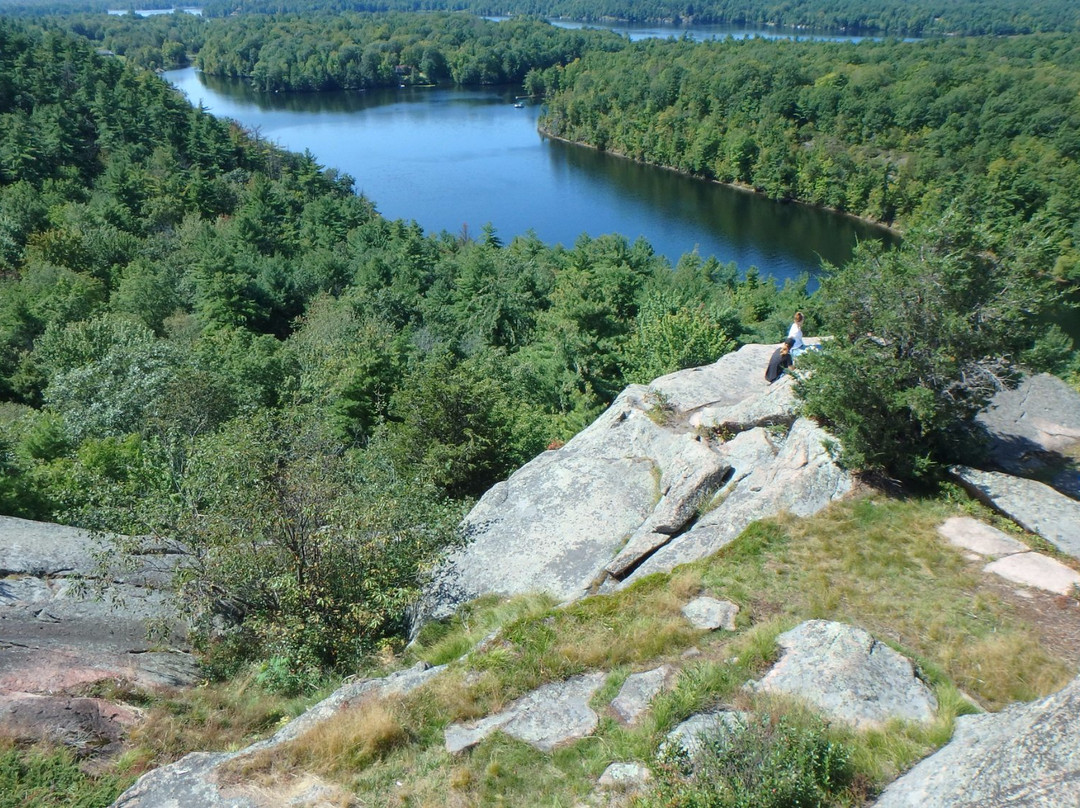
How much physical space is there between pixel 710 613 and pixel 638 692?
1.47m

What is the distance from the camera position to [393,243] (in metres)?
48.3

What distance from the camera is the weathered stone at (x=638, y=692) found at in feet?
22.1

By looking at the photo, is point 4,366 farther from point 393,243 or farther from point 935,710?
point 935,710

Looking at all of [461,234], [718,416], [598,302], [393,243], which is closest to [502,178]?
[461,234]

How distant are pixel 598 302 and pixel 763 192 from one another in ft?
174

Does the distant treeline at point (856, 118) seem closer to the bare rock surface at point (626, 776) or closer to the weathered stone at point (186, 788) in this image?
the bare rock surface at point (626, 776)

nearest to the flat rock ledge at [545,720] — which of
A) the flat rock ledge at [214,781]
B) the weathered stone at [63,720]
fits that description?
the flat rock ledge at [214,781]

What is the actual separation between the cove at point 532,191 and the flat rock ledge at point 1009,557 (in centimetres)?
4393

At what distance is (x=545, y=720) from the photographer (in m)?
6.90

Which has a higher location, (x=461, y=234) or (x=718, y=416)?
(x=718, y=416)

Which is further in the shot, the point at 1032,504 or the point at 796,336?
the point at 796,336

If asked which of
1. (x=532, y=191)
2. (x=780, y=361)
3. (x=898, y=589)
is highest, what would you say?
(x=780, y=361)

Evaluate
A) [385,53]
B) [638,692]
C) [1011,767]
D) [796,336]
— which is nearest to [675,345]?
[796,336]

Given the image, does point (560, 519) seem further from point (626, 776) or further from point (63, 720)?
point (63, 720)
